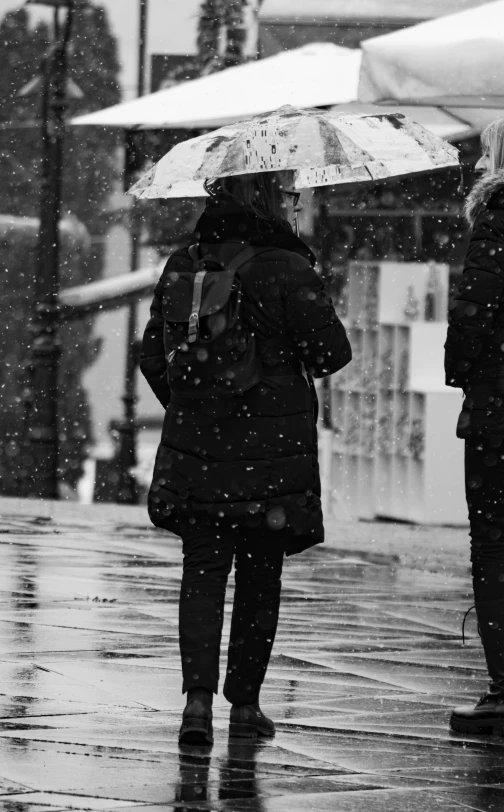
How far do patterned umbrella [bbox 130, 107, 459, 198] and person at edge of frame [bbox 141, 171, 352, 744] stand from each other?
178 mm

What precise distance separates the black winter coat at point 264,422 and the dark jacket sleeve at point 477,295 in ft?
1.26

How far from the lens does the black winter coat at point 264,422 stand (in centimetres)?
484

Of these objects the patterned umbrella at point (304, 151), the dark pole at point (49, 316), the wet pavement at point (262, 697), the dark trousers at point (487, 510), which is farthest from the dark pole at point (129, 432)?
the dark trousers at point (487, 510)

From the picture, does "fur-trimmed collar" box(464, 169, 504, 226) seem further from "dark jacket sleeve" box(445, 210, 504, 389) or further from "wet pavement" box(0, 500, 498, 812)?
"wet pavement" box(0, 500, 498, 812)

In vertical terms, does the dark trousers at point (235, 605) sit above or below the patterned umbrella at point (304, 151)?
below

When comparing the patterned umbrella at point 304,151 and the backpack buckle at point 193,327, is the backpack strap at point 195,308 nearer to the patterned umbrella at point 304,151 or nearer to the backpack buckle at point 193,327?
the backpack buckle at point 193,327

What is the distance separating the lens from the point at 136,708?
5305 mm

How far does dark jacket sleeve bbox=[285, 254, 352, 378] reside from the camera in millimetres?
4840

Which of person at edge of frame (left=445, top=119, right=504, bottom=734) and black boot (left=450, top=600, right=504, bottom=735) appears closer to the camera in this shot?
person at edge of frame (left=445, top=119, right=504, bottom=734)

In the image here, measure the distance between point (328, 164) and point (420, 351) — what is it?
724cm

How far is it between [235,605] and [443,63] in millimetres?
3782

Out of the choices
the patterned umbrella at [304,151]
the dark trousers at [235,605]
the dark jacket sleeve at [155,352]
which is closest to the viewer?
the dark trousers at [235,605]

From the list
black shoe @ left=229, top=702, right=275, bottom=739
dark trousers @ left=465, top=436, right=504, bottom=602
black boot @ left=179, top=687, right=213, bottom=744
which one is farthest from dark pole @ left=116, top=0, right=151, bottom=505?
black boot @ left=179, top=687, right=213, bottom=744

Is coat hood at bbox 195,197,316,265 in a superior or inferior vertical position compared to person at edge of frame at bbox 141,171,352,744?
superior
